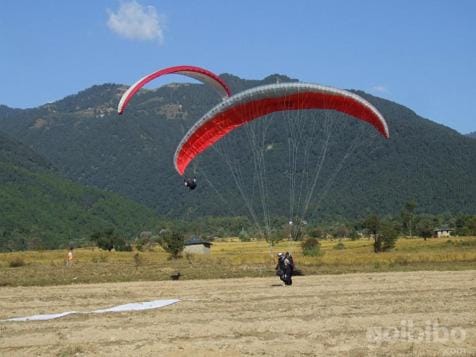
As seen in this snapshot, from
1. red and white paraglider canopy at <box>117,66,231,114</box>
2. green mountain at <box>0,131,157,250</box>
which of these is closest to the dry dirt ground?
red and white paraglider canopy at <box>117,66,231,114</box>

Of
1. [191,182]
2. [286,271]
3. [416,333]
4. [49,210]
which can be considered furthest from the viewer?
[49,210]

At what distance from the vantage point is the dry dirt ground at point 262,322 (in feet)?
32.0

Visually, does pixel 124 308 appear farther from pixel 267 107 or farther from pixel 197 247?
pixel 197 247

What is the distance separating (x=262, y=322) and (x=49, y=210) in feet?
380

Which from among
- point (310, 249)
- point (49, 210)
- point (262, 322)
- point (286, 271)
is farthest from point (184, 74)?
point (49, 210)

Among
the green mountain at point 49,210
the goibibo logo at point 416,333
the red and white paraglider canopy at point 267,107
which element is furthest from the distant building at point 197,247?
the goibibo logo at point 416,333

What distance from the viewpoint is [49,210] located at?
12212 cm

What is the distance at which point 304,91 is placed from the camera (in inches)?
743

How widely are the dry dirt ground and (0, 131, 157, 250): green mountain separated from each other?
79.2m

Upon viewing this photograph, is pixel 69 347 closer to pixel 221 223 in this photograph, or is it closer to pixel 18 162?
pixel 221 223

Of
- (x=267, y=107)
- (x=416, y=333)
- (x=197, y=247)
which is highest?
(x=267, y=107)

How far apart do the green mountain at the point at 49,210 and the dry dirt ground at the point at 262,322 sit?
79174 mm

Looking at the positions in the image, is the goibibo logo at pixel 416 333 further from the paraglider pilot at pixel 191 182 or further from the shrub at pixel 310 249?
the shrub at pixel 310 249

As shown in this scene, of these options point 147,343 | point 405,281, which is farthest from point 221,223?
point 147,343
